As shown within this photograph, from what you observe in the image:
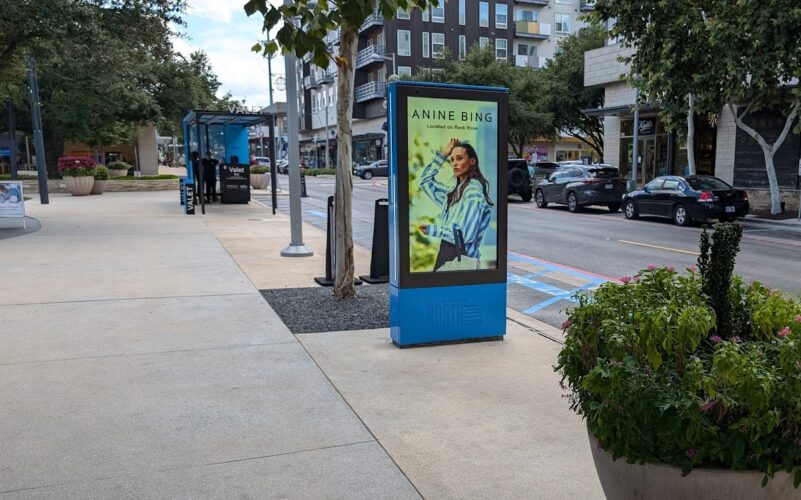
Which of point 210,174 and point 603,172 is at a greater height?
point 210,174

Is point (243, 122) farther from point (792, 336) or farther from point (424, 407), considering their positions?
point (792, 336)

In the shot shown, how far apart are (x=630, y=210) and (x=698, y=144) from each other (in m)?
8.63

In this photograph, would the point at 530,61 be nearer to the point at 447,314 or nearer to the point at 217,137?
the point at 217,137

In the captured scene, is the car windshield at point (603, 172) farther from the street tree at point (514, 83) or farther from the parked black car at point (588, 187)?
the street tree at point (514, 83)

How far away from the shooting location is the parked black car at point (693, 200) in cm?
1756

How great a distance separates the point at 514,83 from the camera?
39531mm

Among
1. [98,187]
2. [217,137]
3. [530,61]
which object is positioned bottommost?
[98,187]

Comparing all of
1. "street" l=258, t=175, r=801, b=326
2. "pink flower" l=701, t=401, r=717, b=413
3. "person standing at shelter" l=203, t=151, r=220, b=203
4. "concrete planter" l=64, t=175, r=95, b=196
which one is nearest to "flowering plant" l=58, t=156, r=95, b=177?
"concrete planter" l=64, t=175, r=95, b=196

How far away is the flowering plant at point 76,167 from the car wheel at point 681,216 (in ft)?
76.6

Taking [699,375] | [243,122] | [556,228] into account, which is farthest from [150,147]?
[699,375]

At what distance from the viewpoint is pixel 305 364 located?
538 centimetres

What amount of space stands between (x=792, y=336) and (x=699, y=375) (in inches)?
17.6

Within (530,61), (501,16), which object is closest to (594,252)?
(501,16)

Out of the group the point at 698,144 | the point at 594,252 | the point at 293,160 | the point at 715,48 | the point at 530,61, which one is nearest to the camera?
the point at 293,160
